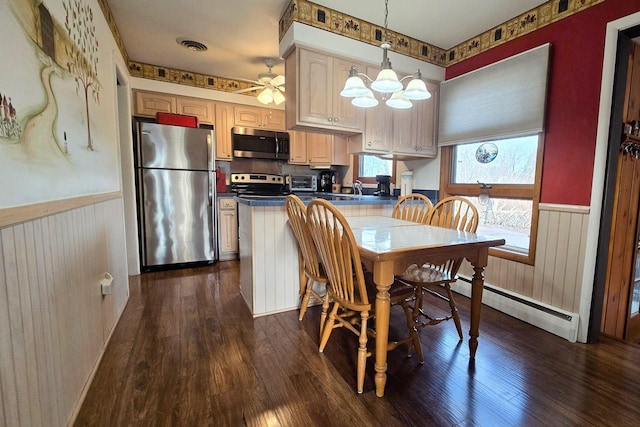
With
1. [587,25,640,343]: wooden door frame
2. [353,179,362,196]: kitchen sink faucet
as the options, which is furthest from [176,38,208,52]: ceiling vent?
[587,25,640,343]: wooden door frame

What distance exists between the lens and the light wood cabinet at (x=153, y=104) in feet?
11.4

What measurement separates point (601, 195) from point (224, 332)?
8.86 feet

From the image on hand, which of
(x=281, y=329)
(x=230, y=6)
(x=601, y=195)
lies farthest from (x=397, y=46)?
(x=281, y=329)

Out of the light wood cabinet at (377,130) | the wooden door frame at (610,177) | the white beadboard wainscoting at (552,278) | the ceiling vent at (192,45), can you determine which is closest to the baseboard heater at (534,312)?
the white beadboard wainscoting at (552,278)

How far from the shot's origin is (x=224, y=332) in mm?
1983

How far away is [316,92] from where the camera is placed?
2.40m

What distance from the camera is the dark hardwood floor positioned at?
128cm

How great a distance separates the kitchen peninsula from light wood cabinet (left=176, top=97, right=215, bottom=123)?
2046 mm

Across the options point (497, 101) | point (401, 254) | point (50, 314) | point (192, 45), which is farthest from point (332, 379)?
point (192, 45)

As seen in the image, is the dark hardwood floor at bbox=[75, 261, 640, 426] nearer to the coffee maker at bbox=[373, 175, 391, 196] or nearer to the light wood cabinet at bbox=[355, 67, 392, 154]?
the light wood cabinet at bbox=[355, 67, 392, 154]

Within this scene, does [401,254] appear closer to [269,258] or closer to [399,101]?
[399,101]

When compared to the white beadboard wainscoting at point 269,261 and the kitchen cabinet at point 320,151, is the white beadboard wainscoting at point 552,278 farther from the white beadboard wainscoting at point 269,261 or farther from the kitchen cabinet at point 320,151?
the kitchen cabinet at point 320,151

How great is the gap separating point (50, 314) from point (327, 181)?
3947 mm

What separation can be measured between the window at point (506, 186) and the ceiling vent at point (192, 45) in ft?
9.22
